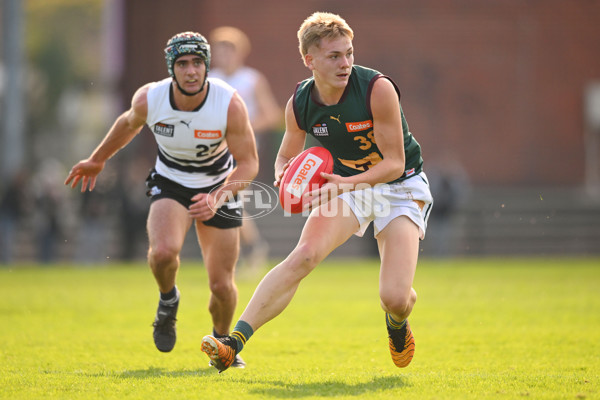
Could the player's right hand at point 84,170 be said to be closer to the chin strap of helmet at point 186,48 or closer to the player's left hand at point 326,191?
the chin strap of helmet at point 186,48

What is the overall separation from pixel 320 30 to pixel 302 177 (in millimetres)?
997

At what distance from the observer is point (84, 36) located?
77375mm

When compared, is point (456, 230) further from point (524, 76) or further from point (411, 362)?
point (411, 362)

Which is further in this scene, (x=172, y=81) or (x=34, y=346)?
(x=34, y=346)

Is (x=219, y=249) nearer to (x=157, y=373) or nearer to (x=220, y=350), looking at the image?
(x=157, y=373)

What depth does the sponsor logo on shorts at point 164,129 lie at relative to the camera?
22.4 feet

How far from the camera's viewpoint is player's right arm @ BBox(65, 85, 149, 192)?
6.90 meters

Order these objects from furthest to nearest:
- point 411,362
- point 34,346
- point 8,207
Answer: point 8,207 < point 34,346 < point 411,362

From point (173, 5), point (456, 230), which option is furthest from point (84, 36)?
point (456, 230)

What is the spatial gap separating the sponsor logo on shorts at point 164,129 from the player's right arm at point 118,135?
0.48ft

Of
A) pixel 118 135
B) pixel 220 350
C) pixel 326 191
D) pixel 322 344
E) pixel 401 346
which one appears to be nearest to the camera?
pixel 220 350

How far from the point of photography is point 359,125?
19.5 ft

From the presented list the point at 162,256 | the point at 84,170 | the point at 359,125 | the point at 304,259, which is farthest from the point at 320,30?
the point at 84,170

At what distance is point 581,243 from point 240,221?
59.4ft
